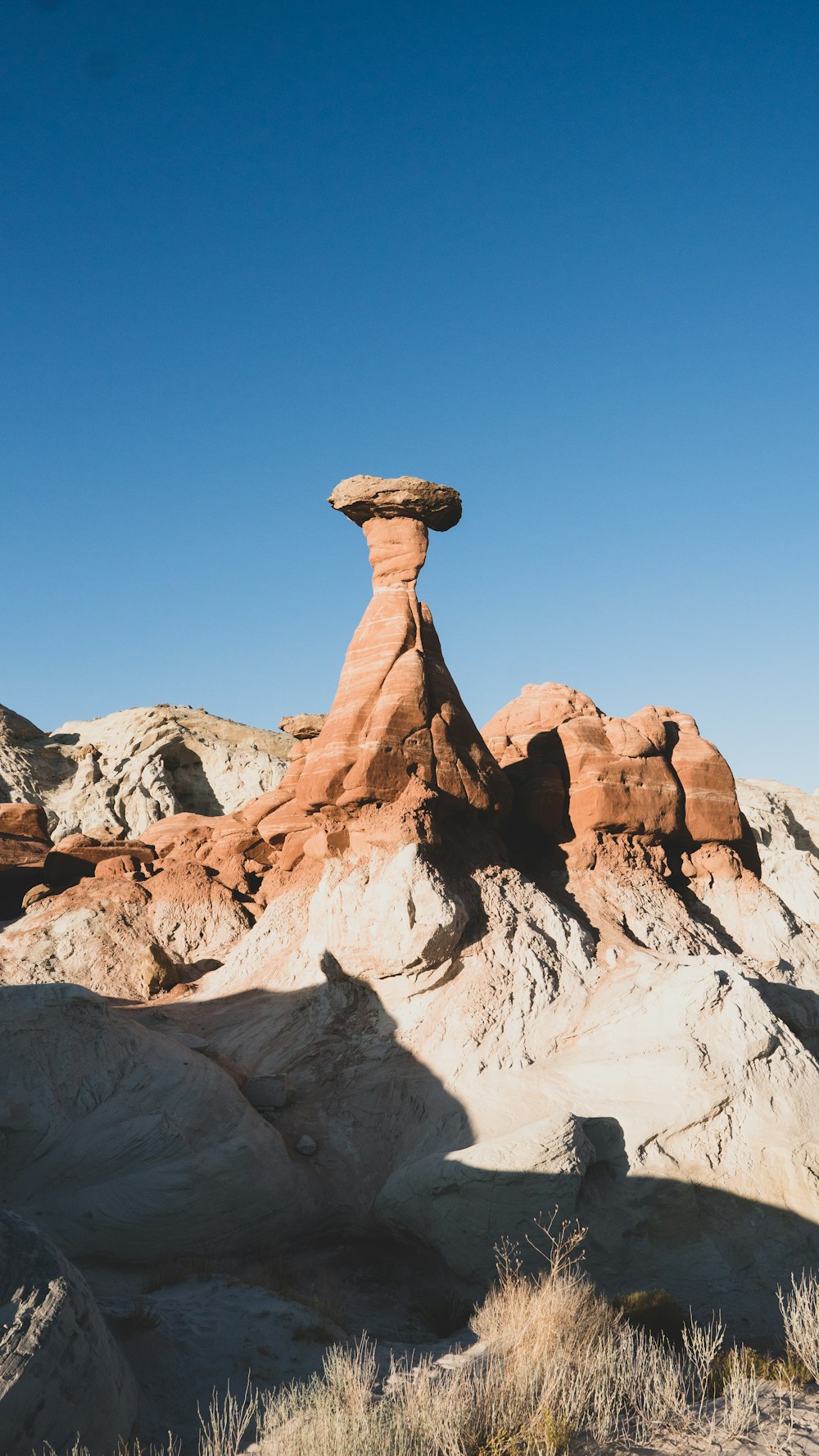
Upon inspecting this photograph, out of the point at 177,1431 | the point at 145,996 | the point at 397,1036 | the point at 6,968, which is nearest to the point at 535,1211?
the point at 397,1036

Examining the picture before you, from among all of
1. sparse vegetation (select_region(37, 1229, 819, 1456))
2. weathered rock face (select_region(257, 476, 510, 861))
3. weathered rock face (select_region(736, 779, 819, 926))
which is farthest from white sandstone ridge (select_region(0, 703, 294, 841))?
sparse vegetation (select_region(37, 1229, 819, 1456))

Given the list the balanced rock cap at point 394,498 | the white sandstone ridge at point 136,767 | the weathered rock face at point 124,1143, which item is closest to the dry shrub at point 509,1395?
the weathered rock face at point 124,1143

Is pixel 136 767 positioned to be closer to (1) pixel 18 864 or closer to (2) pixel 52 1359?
(1) pixel 18 864

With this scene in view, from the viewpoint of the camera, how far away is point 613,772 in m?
19.5

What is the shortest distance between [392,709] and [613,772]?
16.1 ft

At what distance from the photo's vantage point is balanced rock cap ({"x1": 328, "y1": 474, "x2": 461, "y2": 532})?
63.1 ft

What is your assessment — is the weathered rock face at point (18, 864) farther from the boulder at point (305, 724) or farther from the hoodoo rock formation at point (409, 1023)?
the boulder at point (305, 724)

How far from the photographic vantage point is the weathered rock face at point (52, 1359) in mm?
6789

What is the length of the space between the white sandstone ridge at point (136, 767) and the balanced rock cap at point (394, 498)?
20295 millimetres

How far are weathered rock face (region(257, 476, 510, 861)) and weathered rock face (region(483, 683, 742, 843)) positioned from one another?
169cm

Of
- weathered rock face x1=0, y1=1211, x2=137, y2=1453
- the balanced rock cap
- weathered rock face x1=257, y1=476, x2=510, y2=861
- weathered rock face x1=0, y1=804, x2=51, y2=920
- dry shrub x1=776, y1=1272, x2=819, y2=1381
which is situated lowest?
dry shrub x1=776, y1=1272, x2=819, y2=1381

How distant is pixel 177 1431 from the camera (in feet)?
26.1

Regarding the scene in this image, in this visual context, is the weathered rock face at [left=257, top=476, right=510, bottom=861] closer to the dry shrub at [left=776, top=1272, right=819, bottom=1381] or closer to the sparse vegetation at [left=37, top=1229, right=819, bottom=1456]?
the sparse vegetation at [left=37, top=1229, right=819, bottom=1456]

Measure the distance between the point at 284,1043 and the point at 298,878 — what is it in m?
3.41
